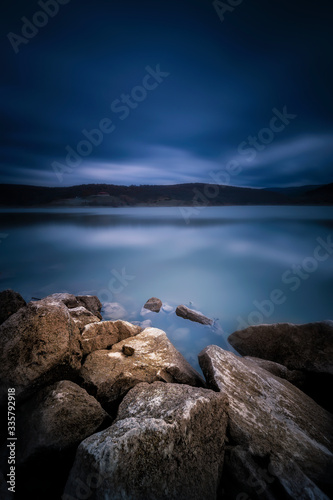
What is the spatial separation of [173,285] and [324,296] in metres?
6.60

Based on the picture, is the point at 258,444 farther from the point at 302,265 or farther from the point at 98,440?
the point at 302,265

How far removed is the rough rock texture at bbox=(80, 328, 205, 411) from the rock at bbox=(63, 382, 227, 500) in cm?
77

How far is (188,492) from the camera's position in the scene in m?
1.83

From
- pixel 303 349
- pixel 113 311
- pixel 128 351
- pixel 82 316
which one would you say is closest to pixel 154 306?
pixel 113 311

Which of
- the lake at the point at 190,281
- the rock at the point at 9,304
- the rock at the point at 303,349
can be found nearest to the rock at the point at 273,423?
the rock at the point at 303,349

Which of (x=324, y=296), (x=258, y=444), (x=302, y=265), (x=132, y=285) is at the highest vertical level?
(x=302, y=265)

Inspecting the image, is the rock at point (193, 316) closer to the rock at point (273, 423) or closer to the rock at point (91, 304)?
the rock at point (91, 304)

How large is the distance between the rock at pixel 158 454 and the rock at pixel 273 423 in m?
0.32

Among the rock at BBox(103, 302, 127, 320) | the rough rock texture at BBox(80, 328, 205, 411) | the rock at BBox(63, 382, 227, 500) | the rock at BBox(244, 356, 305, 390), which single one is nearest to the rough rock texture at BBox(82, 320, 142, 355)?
the rough rock texture at BBox(80, 328, 205, 411)

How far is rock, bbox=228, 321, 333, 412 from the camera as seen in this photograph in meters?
4.16

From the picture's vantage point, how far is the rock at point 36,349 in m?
2.61

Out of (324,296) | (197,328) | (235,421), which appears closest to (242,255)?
(324,296)

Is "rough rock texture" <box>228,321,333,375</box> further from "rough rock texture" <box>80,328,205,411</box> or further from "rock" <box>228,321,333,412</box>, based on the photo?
"rough rock texture" <box>80,328,205,411</box>

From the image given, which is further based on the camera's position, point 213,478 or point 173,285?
point 173,285
